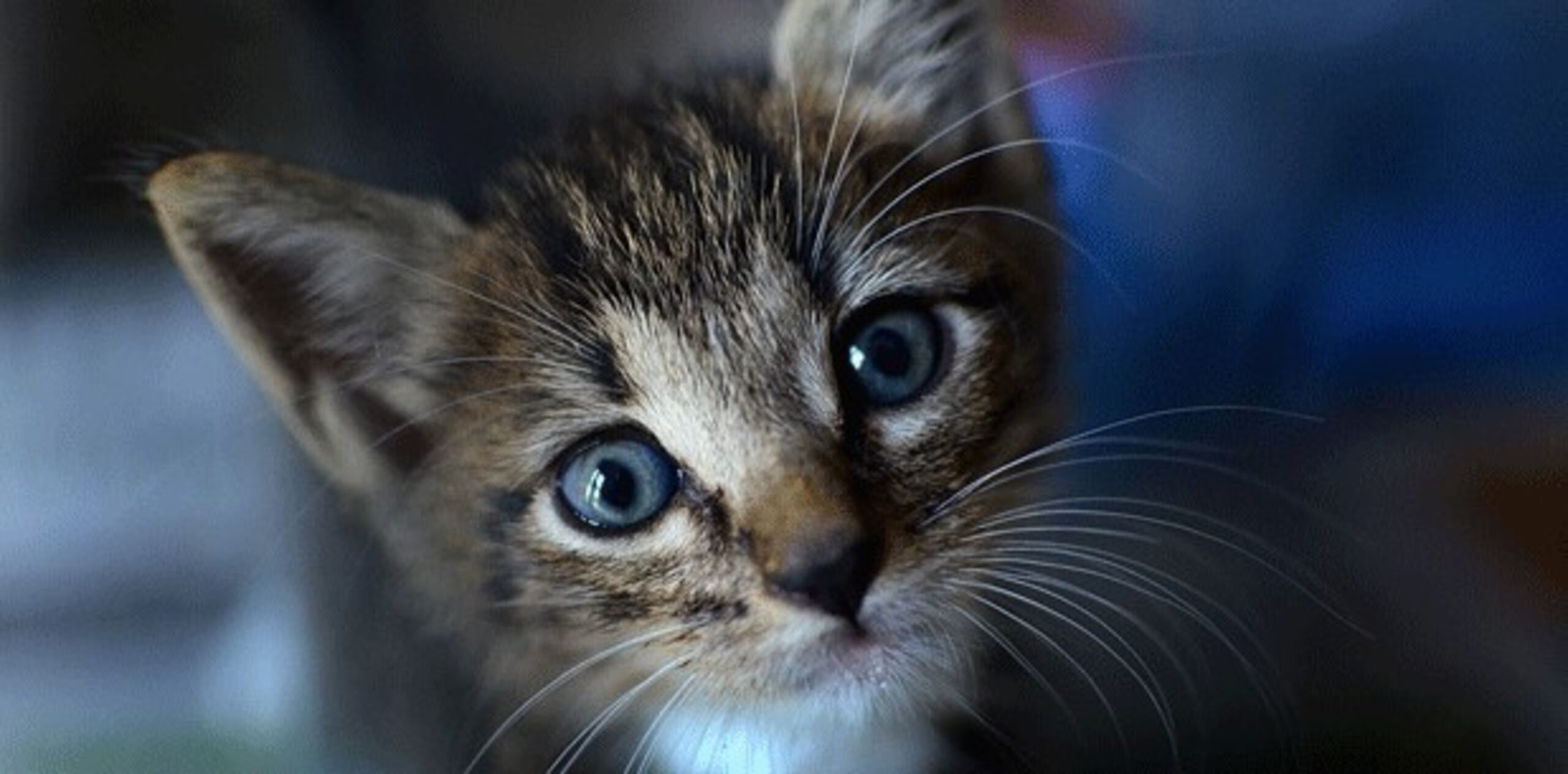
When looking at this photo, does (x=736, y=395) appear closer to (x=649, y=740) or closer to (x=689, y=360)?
(x=689, y=360)

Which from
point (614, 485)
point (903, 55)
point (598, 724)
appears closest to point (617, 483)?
point (614, 485)

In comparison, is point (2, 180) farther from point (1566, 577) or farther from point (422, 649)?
point (1566, 577)

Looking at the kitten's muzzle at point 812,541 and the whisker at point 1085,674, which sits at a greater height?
the kitten's muzzle at point 812,541

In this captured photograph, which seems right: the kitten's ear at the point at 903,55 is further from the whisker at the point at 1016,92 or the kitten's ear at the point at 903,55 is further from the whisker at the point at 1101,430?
the whisker at the point at 1101,430

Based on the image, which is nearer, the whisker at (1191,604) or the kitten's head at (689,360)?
the kitten's head at (689,360)

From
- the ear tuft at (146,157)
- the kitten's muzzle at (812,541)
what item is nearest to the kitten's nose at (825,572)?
the kitten's muzzle at (812,541)

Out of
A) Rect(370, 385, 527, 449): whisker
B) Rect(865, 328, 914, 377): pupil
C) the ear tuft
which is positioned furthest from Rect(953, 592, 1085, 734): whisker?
the ear tuft

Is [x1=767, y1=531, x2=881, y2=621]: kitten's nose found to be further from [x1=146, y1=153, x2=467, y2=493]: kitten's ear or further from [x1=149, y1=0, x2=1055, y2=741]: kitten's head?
[x1=146, y1=153, x2=467, y2=493]: kitten's ear

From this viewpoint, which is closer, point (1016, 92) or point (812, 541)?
point (812, 541)
